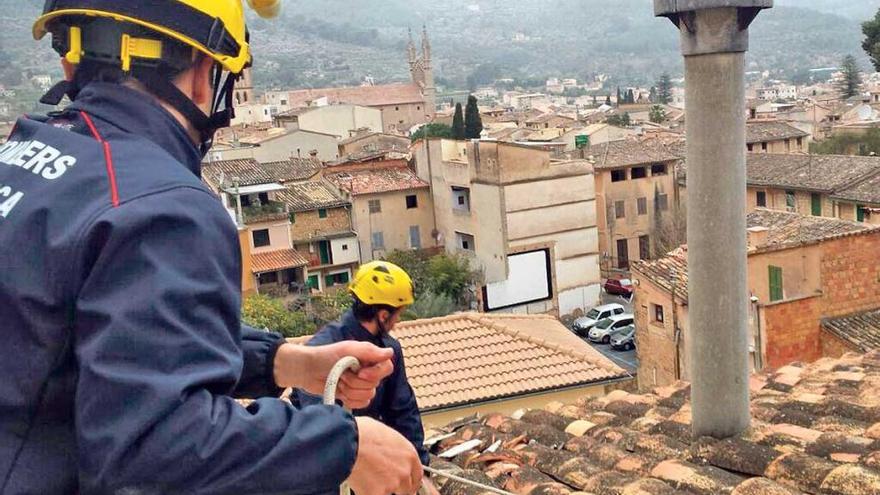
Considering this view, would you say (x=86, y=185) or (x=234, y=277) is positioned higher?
(x=86, y=185)

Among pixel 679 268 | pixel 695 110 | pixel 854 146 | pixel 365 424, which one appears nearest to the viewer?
pixel 365 424

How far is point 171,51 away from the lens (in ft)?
5.64

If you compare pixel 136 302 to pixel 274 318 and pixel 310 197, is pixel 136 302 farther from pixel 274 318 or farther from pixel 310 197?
pixel 310 197

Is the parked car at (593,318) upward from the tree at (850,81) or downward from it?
downward

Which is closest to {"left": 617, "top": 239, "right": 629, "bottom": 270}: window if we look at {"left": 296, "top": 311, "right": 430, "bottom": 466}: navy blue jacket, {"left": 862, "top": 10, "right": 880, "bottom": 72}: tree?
{"left": 862, "top": 10, "right": 880, "bottom": 72}: tree

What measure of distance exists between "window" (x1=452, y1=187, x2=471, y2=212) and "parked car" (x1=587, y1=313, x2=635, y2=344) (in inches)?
279

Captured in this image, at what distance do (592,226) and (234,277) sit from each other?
105ft

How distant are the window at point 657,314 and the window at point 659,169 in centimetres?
2029

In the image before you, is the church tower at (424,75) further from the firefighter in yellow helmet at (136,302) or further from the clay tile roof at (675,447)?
the firefighter in yellow helmet at (136,302)

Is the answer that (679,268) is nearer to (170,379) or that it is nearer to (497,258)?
(497,258)

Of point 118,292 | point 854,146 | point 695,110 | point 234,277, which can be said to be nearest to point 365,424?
point 234,277

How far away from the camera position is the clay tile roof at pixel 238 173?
3247 centimetres

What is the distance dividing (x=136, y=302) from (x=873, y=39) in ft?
98.3

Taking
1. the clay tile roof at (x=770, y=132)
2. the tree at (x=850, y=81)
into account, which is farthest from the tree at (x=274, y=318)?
the tree at (x=850, y=81)
